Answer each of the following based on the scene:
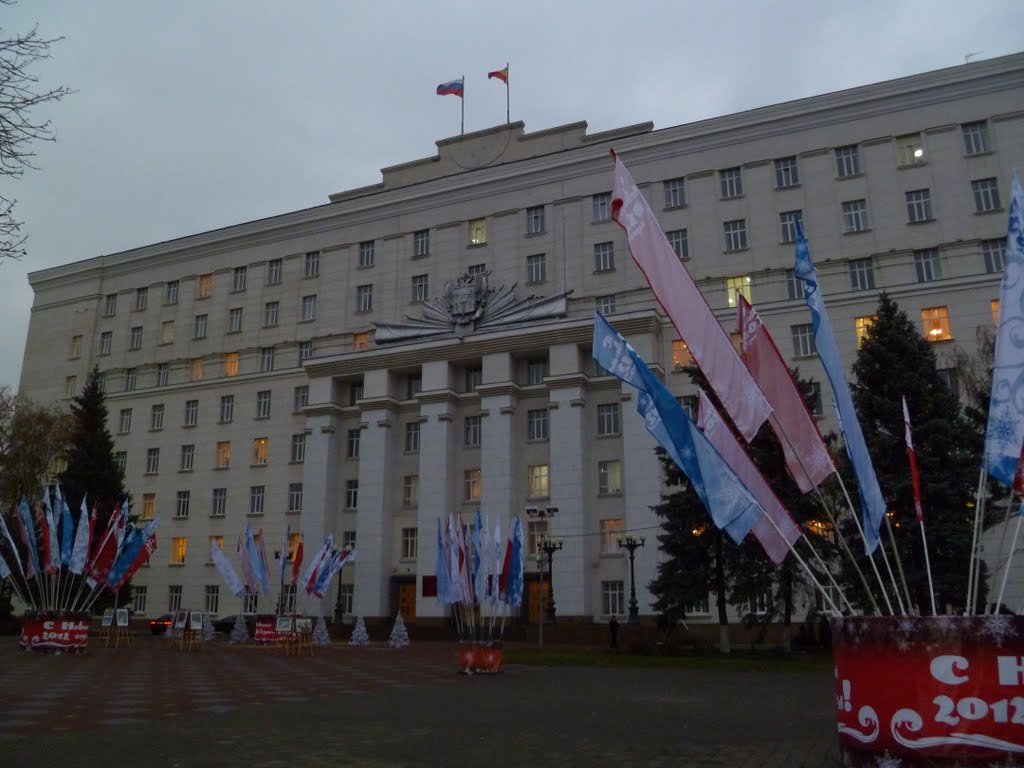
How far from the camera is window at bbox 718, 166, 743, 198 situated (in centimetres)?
4503

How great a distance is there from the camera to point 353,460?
1965 inches

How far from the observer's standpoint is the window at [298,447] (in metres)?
51.3

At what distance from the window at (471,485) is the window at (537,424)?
391 centimetres

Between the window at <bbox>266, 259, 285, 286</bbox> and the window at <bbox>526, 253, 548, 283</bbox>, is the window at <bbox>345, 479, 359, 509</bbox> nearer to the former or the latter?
the window at <bbox>266, 259, 285, 286</bbox>

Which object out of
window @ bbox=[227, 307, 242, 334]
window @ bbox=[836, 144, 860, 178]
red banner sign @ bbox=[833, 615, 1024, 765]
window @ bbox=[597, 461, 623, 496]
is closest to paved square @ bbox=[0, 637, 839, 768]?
red banner sign @ bbox=[833, 615, 1024, 765]

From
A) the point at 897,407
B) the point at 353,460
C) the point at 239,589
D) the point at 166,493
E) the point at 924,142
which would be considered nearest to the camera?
the point at 897,407

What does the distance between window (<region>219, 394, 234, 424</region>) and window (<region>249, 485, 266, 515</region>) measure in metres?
5.52

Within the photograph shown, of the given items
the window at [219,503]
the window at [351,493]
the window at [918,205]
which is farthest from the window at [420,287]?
the window at [918,205]

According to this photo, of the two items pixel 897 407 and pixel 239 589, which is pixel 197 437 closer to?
pixel 239 589

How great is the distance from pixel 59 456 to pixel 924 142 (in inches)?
2025

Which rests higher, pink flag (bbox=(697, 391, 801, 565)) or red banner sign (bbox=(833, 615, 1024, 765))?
pink flag (bbox=(697, 391, 801, 565))

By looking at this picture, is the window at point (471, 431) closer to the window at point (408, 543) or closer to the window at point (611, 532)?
the window at point (408, 543)

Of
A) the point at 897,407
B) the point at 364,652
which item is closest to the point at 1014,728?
the point at 897,407

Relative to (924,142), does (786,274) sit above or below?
below
